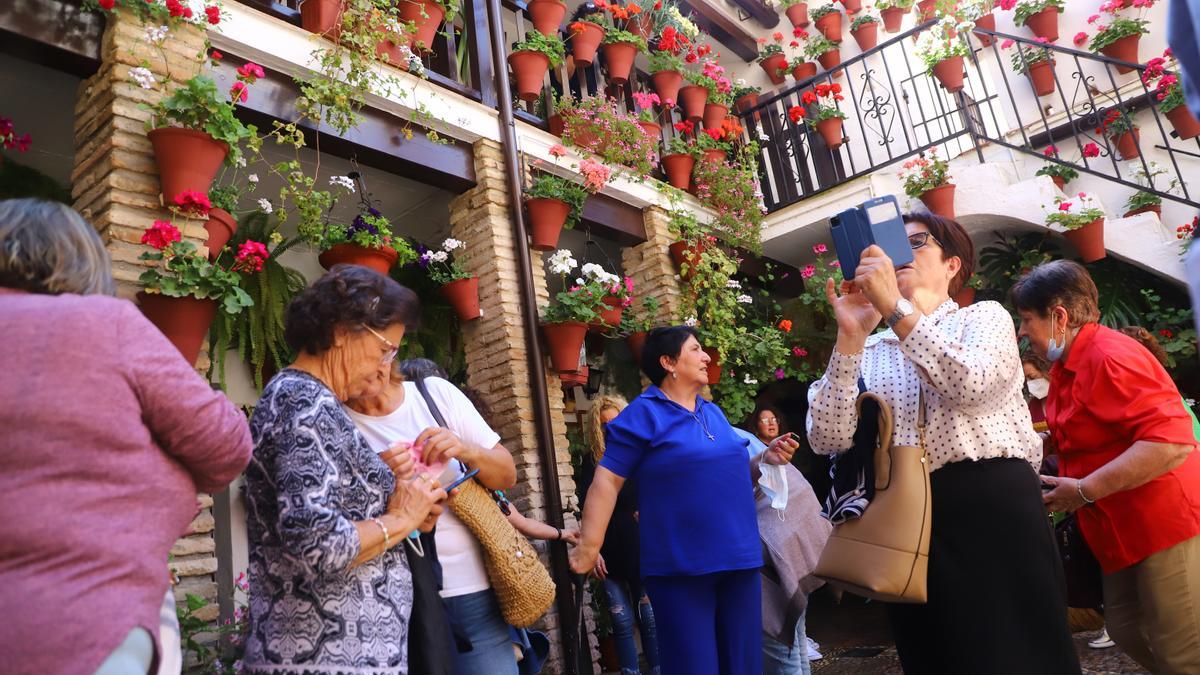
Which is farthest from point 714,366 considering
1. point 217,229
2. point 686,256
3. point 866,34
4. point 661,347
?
point 866,34

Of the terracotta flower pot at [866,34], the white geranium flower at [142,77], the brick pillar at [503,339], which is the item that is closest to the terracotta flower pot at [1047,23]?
the terracotta flower pot at [866,34]

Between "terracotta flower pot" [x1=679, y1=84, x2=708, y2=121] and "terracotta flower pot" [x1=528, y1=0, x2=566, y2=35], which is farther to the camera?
"terracotta flower pot" [x1=679, y1=84, x2=708, y2=121]

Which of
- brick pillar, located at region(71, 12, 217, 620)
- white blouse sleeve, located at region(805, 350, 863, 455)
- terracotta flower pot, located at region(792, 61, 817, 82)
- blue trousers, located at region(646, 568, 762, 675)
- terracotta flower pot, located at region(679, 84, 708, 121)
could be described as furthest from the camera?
terracotta flower pot, located at region(792, 61, 817, 82)

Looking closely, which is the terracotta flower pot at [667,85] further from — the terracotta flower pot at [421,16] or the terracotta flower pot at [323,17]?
the terracotta flower pot at [323,17]

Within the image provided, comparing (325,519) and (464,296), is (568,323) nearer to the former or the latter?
(464,296)

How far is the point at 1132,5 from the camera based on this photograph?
822 cm

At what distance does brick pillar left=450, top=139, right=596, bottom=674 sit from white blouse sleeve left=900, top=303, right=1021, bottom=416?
148 inches

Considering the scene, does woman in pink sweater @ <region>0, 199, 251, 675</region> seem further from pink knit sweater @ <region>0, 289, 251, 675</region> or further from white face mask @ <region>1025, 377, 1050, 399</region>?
white face mask @ <region>1025, 377, 1050, 399</region>

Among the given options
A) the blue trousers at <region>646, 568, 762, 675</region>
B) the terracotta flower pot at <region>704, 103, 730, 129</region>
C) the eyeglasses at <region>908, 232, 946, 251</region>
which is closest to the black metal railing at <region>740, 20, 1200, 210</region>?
the terracotta flower pot at <region>704, 103, 730, 129</region>

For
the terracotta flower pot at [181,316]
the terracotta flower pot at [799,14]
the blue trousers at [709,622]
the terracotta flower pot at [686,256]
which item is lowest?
the blue trousers at [709,622]

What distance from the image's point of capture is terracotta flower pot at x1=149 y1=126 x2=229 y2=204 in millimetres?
3865

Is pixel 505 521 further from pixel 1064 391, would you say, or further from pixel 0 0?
pixel 0 0

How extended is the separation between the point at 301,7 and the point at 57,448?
14.7 ft

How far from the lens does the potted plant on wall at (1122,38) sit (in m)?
7.77
